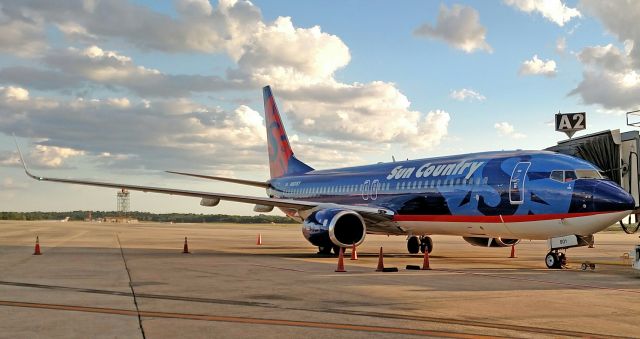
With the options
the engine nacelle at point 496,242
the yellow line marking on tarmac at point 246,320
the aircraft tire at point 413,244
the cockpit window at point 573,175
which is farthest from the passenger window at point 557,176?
the yellow line marking on tarmac at point 246,320

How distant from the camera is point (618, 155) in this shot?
16.8 m

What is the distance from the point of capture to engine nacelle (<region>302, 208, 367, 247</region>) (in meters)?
20.7

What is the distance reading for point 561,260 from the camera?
17.2 m

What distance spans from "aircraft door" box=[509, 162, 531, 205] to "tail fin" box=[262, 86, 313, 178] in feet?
51.4

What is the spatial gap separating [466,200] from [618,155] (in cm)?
426

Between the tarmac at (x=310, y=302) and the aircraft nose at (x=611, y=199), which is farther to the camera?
the aircraft nose at (x=611, y=199)

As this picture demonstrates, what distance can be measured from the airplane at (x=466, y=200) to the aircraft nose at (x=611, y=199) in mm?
23

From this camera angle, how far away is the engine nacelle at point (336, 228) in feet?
68.0

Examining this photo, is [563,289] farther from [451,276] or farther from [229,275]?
[229,275]

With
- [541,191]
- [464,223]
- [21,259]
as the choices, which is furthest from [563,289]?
[21,259]

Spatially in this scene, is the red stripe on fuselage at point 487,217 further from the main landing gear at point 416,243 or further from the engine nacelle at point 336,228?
the main landing gear at point 416,243

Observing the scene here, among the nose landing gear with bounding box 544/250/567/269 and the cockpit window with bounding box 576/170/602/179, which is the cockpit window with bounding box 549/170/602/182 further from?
the nose landing gear with bounding box 544/250/567/269

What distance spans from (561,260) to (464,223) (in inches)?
116

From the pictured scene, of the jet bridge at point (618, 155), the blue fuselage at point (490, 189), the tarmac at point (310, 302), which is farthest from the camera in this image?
the jet bridge at point (618, 155)
